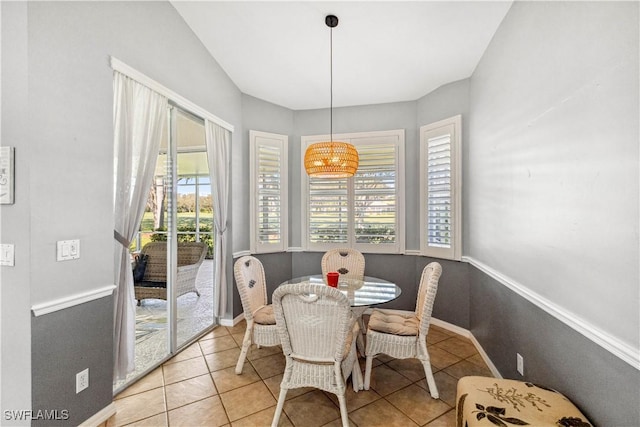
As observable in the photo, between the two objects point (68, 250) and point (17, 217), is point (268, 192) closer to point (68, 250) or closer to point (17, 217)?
point (68, 250)

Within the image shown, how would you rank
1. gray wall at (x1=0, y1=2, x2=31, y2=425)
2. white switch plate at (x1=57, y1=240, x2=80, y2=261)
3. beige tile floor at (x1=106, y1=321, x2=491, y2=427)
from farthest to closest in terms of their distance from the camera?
beige tile floor at (x1=106, y1=321, x2=491, y2=427), white switch plate at (x1=57, y1=240, x2=80, y2=261), gray wall at (x1=0, y1=2, x2=31, y2=425)

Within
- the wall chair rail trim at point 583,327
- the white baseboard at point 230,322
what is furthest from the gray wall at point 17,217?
the wall chair rail trim at point 583,327

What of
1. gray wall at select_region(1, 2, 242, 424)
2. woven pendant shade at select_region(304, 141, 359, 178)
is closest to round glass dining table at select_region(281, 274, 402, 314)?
woven pendant shade at select_region(304, 141, 359, 178)

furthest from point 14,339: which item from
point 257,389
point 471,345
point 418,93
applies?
point 418,93

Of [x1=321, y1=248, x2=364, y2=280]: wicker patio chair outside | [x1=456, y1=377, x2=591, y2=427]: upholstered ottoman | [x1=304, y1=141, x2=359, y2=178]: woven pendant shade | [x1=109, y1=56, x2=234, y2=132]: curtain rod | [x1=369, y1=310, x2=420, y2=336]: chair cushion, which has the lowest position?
[x1=369, y1=310, x2=420, y2=336]: chair cushion

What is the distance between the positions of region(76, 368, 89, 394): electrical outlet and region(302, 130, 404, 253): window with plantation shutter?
283 centimetres

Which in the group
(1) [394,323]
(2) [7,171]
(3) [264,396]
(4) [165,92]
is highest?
(4) [165,92]

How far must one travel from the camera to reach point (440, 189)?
3613mm

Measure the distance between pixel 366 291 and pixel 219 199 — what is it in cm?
198

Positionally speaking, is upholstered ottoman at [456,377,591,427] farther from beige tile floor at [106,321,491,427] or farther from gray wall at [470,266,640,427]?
beige tile floor at [106,321,491,427]

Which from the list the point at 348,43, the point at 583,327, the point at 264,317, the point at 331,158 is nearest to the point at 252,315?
the point at 264,317

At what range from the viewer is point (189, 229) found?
3107 millimetres

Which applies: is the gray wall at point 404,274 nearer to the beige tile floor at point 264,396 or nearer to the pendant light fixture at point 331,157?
the beige tile floor at point 264,396

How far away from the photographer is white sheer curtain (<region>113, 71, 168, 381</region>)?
213cm
